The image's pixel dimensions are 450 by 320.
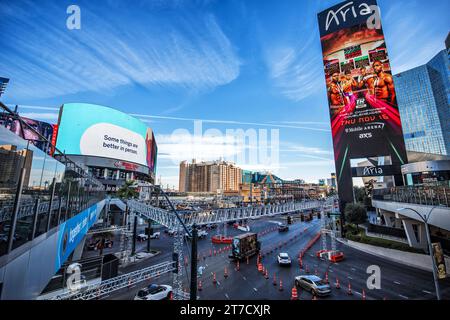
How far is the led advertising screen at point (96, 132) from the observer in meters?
62.9

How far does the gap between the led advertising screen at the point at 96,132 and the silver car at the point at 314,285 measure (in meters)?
66.5

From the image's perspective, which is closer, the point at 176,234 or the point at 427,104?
the point at 176,234

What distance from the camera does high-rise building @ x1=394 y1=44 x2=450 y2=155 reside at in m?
113

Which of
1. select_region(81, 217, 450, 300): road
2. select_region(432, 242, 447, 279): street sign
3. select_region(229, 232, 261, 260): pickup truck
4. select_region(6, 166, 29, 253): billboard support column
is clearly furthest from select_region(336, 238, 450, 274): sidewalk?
select_region(6, 166, 29, 253): billboard support column

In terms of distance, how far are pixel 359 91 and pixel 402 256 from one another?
1327 inches

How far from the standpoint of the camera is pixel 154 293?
53.5 feet

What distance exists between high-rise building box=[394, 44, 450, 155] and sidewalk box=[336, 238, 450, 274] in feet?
424

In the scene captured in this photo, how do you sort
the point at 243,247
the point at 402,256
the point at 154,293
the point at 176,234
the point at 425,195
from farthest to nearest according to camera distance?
the point at 243,247
the point at 402,256
the point at 425,195
the point at 176,234
the point at 154,293

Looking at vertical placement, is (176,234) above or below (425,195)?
below

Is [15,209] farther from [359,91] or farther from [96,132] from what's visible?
[96,132]

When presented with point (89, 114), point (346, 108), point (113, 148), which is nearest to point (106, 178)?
point (113, 148)

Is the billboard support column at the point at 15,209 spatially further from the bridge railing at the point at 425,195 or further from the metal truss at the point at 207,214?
the bridge railing at the point at 425,195

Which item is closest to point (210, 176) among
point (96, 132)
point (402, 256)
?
point (96, 132)
